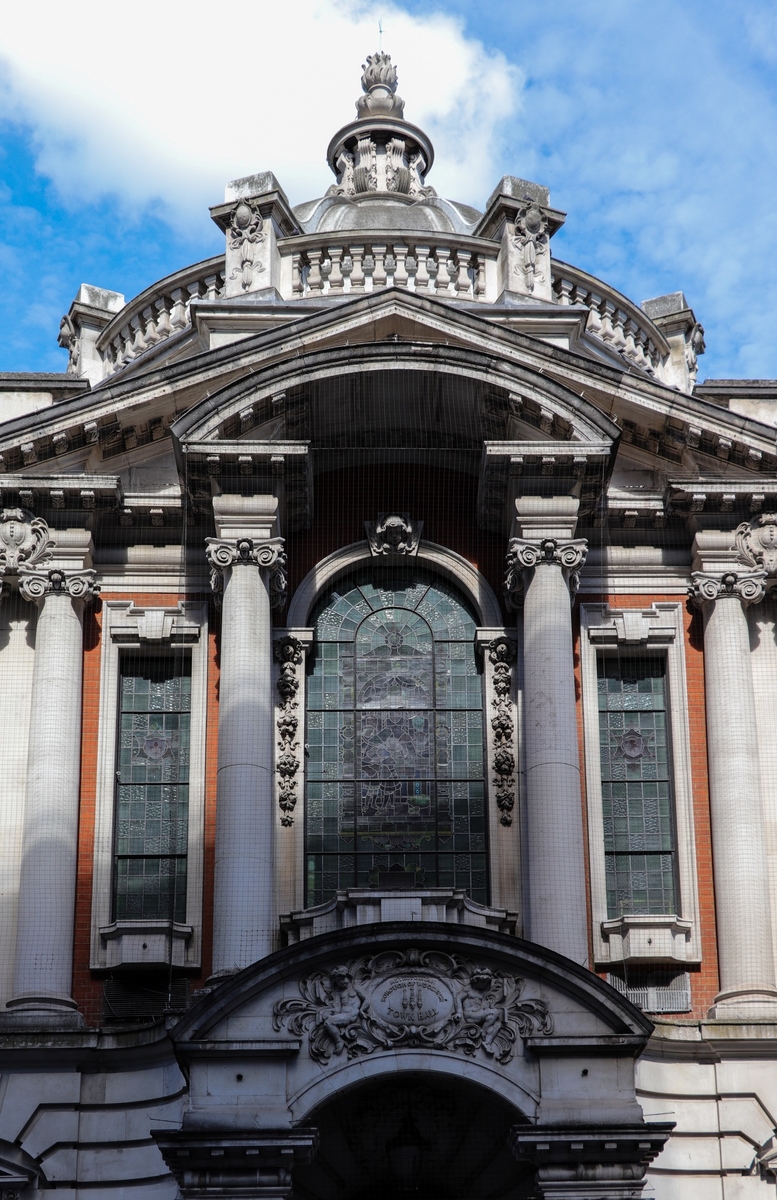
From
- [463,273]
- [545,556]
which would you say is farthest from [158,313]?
[545,556]

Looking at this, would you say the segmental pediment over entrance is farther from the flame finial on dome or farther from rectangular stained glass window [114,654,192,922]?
the flame finial on dome

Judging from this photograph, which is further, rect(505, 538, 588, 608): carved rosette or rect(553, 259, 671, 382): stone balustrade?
rect(553, 259, 671, 382): stone balustrade

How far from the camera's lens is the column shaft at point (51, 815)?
24500mm

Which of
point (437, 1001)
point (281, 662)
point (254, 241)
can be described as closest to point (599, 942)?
point (437, 1001)

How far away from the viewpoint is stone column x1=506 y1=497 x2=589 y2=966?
24.2m

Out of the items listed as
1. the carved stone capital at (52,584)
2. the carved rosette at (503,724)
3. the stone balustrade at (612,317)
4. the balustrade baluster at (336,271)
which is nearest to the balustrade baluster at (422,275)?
the balustrade baluster at (336,271)

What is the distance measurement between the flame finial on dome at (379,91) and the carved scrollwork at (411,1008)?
838 inches

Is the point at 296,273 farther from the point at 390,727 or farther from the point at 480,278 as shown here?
the point at 390,727

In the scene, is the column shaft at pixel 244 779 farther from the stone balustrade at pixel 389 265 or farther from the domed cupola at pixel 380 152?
the domed cupola at pixel 380 152

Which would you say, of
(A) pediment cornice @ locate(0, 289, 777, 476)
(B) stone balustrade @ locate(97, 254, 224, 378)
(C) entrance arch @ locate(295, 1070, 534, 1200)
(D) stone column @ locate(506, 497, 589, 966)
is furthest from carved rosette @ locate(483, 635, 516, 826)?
(B) stone balustrade @ locate(97, 254, 224, 378)

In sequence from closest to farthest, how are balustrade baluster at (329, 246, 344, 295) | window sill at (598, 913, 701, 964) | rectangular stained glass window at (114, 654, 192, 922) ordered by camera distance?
1. window sill at (598, 913, 701, 964)
2. rectangular stained glass window at (114, 654, 192, 922)
3. balustrade baluster at (329, 246, 344, 295)

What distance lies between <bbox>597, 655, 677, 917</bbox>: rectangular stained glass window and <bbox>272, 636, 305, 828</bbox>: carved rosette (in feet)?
13.5

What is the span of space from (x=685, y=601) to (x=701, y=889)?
4.08 meters

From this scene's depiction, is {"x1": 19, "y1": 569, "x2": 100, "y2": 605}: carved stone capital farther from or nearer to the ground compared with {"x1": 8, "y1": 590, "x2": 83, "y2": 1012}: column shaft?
farther from the ground
